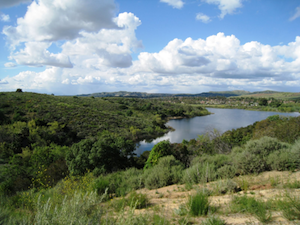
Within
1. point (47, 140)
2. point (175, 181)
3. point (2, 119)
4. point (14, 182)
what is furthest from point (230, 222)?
point (2, 119)

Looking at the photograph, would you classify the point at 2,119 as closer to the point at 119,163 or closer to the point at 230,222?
the point at 119,163

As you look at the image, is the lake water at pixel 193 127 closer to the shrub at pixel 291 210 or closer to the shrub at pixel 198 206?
the shrub at pixel 198 206

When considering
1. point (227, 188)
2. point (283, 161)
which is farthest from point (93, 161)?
point (283, 161)

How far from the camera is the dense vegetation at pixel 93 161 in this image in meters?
4.02

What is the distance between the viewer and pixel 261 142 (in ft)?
22.2

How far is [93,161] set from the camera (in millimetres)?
12320

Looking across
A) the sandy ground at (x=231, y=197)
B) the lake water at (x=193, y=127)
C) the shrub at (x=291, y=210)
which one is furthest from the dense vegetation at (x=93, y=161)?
the lake water at (x=193, y=127)

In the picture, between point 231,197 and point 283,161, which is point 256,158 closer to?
point 283,161

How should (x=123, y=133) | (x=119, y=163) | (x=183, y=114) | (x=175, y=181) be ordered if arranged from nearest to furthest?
(x=175, y=181) → (x=119, y=163) → (x=123, y=133) → (x=183, y=114)

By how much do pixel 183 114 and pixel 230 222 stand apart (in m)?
66.9

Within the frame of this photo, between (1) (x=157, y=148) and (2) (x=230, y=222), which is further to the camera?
(1) (x=157, y=148)

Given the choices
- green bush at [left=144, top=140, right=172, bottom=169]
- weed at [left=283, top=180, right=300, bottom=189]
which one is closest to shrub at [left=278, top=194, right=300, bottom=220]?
weed at [left=283, top=180, right=300, bottom=189]

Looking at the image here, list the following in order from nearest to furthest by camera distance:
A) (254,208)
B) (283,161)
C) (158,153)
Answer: (254,208)
(283,161)
(158,153)

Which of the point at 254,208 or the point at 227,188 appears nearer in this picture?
the point at 254,208
